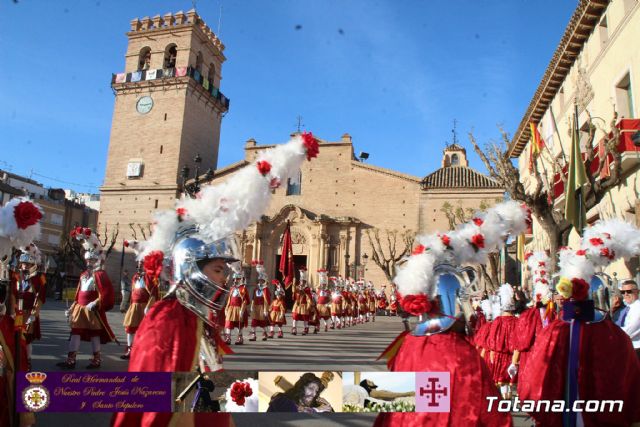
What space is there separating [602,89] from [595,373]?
1487 centimetres

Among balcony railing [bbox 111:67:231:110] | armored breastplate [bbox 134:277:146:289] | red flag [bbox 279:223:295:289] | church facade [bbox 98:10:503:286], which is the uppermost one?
balcony railing [bbox 111:67:231:110]

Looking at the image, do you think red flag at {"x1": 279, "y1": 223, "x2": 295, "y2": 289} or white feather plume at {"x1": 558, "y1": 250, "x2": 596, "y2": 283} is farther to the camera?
red flag at {"x1": 279, "y1": 223, "x2": 295, "y2": 289}

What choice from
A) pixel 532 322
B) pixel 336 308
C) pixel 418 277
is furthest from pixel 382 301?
pixel 418 277

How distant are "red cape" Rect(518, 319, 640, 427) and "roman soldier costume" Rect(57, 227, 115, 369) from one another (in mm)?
6811

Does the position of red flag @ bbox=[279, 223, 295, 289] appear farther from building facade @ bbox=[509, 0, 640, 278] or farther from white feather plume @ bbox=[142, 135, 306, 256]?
white feather plume @ bbox=[142, 135, 306, 256]

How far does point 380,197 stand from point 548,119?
1755 centimetres

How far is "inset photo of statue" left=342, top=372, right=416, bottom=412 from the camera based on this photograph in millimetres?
2771

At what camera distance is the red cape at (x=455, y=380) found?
3.02 meters

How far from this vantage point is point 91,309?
8.27 m

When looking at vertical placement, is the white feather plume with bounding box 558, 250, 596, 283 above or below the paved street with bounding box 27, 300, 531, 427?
above

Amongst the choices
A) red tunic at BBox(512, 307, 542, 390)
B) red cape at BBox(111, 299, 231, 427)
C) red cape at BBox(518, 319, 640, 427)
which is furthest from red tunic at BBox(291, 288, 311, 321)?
red cape at BBox(111, 299, 231, 427)

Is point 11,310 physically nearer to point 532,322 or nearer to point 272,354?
point 532,322

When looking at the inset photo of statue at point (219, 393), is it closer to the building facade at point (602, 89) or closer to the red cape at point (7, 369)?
the red cape at point (7, 369)
